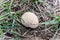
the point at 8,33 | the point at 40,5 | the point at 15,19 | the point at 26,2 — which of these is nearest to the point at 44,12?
the point at 40,5

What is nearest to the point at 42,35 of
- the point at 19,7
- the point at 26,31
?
the point at 26,31

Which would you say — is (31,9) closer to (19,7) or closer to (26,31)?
(19,7)

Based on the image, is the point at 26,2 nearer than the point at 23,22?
No

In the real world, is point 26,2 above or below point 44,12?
above

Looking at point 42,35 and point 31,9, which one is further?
point 31,9

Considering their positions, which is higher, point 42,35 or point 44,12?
point 44,12

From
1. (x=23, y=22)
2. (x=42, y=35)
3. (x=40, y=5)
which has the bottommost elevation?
(x=42, y=35)

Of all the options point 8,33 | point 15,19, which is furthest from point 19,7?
point 8,33

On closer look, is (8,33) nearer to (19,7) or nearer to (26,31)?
(26,31)
